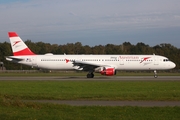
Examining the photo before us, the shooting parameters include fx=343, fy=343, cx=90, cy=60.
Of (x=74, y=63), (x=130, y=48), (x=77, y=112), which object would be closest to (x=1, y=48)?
(x=130, y=48)

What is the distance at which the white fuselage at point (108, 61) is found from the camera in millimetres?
46281

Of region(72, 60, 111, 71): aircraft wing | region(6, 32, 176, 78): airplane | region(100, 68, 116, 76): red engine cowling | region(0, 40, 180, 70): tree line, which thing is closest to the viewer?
region(100, 68, 116, 76): red engine cowling

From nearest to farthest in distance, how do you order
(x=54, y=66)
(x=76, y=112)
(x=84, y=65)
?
(x=76, y=112), (x=84, y=65), (x=54, y=66)

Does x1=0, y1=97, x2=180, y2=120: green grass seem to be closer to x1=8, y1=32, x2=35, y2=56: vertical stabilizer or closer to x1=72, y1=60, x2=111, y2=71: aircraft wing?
x1=72, y1=60, x2=111, y2=71: aircraft wing

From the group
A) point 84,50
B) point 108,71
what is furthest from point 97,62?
point 84,50

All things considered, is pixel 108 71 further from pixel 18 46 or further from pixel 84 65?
pixel 18 46

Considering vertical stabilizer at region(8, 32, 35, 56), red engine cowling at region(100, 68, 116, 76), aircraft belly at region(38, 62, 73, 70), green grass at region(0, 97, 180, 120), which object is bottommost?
green grass at region(0, 97, 180, 120)

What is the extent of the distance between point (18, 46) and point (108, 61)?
13.1 metres

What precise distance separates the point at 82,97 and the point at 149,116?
8.14 m

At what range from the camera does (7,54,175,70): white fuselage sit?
46.3 m

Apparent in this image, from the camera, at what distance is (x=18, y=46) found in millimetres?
48844

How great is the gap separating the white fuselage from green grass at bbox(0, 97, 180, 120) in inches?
1213

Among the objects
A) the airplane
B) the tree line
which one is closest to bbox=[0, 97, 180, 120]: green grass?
the airplane

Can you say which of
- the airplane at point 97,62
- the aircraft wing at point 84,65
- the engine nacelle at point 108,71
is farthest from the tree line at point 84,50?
the engine nacelle at point 108,71
